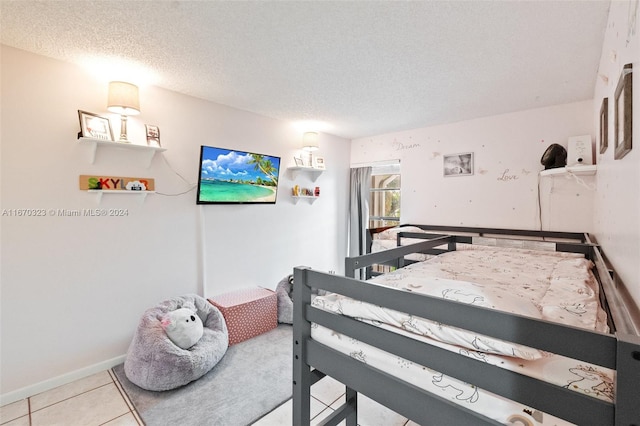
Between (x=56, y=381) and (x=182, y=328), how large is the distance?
0.92 meters

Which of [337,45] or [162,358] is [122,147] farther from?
[337,45]

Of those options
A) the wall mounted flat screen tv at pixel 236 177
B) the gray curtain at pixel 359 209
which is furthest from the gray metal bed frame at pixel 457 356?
the gray curtain at pixel 359 209

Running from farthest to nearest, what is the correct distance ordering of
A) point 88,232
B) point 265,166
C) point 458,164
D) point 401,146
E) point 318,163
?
point 401,146 < point 318,163 < point 458,164 < point 265,166 < point 88,232

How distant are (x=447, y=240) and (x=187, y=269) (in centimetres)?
254

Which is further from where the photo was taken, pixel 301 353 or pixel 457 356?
pixel 301 353

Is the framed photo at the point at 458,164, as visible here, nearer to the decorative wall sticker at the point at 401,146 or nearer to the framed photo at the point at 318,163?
the decorative wall sticker at the point at 401,146

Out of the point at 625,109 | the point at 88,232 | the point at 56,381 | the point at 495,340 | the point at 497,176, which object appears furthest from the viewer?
the point at 497,176

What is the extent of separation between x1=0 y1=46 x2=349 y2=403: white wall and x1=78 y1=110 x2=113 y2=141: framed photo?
4.9 inches

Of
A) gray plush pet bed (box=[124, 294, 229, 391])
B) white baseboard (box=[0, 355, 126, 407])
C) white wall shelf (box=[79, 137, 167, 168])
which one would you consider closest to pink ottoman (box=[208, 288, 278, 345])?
gray plush pet bed (box=[124, 294, 229, 391])

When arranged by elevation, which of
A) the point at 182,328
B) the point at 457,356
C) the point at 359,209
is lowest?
the point at 182,328

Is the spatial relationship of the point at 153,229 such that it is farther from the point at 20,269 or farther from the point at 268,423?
the point at 268,423

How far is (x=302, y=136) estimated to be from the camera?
371 cm

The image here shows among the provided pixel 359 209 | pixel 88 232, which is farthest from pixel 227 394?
pixel 359 209

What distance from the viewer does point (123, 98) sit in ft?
6.92
